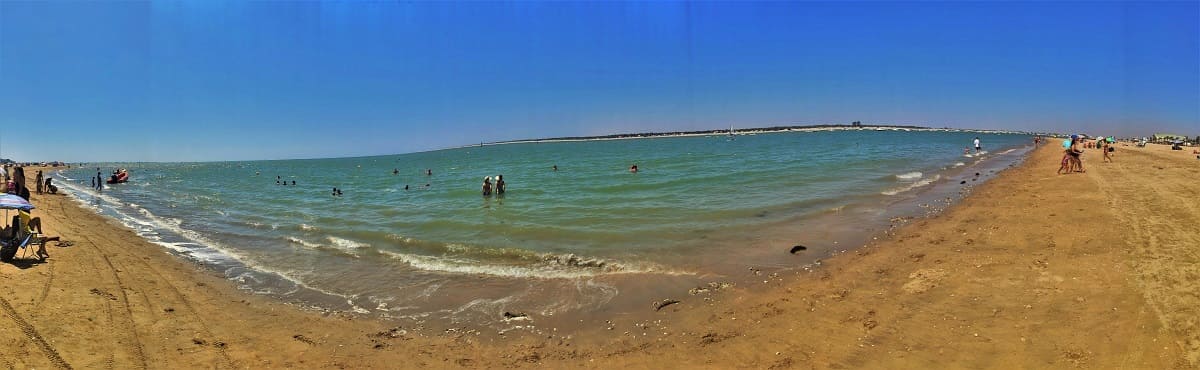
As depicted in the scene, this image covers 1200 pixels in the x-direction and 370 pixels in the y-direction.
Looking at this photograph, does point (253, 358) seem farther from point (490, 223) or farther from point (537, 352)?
point (490, 223)

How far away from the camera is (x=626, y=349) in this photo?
615cm

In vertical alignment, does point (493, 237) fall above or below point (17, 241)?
below

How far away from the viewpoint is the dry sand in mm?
5363

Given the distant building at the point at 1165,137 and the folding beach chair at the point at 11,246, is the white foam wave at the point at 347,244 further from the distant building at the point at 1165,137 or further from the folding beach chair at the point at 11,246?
the distant building at the point at 1165,137

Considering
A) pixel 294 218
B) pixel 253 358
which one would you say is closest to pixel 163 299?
pixel 253 358

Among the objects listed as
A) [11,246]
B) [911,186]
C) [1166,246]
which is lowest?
[1166,246]

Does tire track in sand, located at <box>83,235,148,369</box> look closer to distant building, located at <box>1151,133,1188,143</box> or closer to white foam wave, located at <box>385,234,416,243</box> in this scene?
white foam wave, located at <box>385,234,416,243</box>

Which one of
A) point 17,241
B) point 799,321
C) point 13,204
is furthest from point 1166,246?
point 13,204

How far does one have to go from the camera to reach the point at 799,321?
256 inches

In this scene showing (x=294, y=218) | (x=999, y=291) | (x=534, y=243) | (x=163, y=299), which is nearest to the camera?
(x=999, y=291)

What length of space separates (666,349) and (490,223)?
36.0ft

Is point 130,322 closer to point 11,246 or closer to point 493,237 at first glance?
point 11,246

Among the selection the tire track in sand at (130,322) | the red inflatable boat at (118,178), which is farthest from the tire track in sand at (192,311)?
the red inflatable boat at (118,178)

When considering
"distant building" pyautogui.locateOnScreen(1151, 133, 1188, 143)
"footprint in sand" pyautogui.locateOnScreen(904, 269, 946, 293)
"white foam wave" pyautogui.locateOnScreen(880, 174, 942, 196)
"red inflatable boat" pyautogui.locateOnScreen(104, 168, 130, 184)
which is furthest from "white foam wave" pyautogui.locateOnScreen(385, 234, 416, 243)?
"distant building" pyautogui.locateOnScreen(1151, 133, 1188, 143)
